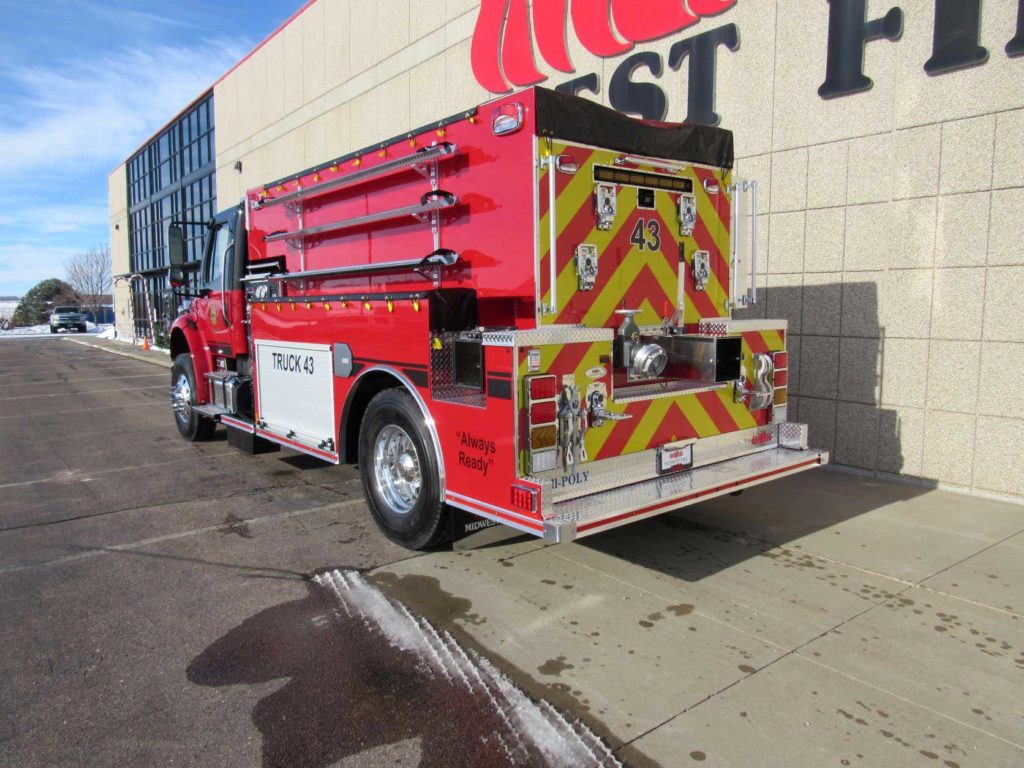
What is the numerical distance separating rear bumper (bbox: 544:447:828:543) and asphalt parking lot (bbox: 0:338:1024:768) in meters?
0.53

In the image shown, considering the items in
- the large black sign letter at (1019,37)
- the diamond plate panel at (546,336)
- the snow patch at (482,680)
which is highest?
the large black sign letter at (1019,37)

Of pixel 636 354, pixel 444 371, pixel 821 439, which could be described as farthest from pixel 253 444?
pixel 821 439

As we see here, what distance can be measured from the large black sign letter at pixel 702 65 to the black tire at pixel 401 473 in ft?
16.3

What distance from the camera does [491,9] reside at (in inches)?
398

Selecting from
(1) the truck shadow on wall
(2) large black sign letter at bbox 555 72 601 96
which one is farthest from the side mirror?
(1) the truck shadow on wall

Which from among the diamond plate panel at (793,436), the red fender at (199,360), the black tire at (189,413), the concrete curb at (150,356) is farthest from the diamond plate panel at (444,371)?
the concrete curb at (150,356)

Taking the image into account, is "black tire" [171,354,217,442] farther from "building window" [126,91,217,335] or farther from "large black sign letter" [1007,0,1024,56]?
"building window" [126,91,217,335]

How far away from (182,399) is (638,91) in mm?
6726

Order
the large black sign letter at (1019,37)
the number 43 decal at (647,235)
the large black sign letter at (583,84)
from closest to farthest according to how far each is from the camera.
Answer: the number 43 decal at (647,235)
the large black sign letter at (1019,37)
the large black sign letter at (583,84)

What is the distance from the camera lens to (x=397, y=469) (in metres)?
5.17

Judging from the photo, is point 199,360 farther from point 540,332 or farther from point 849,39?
point 849,39

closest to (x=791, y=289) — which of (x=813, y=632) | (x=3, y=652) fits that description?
(x=813, y=632)

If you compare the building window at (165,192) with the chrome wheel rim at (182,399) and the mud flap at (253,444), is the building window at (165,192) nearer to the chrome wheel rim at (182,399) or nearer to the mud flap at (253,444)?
the chrome wheel rim at (182,399)

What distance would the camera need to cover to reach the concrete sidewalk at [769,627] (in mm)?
2885
